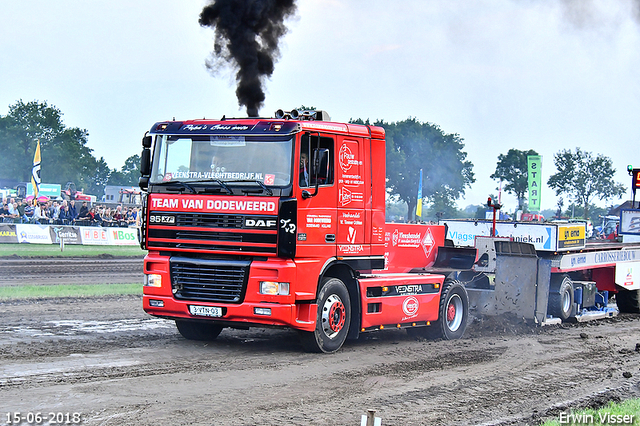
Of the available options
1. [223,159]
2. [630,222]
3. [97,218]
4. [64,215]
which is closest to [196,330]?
[223,159]

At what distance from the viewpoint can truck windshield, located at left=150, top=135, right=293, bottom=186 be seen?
983 cm

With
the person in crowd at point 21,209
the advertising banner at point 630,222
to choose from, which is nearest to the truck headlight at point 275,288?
the advertising banner at point 630,222

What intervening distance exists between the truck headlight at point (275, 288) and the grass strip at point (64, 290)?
26.8 feet

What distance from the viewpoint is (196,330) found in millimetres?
11367

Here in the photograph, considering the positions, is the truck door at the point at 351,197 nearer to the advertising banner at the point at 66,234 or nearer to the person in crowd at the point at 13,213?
the advertising banner at the point at 66,234

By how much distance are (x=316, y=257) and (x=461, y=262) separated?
4.66 meters

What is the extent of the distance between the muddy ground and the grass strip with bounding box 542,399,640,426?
0.97ft

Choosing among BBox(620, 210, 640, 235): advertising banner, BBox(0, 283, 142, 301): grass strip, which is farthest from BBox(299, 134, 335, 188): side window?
BBox(620, 210, 640, 235): advertising banner

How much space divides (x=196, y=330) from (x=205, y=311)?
1.43 metres

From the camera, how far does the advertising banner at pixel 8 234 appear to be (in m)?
29.6

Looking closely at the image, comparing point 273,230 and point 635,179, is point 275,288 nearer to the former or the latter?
point 273,230

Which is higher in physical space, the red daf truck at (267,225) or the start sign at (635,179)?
the start sign at (635,179)

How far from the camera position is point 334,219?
1045cm

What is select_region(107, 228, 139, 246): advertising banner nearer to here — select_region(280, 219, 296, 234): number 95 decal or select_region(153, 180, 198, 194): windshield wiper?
select_region(153, 180, 198, 194): windshield wiper
